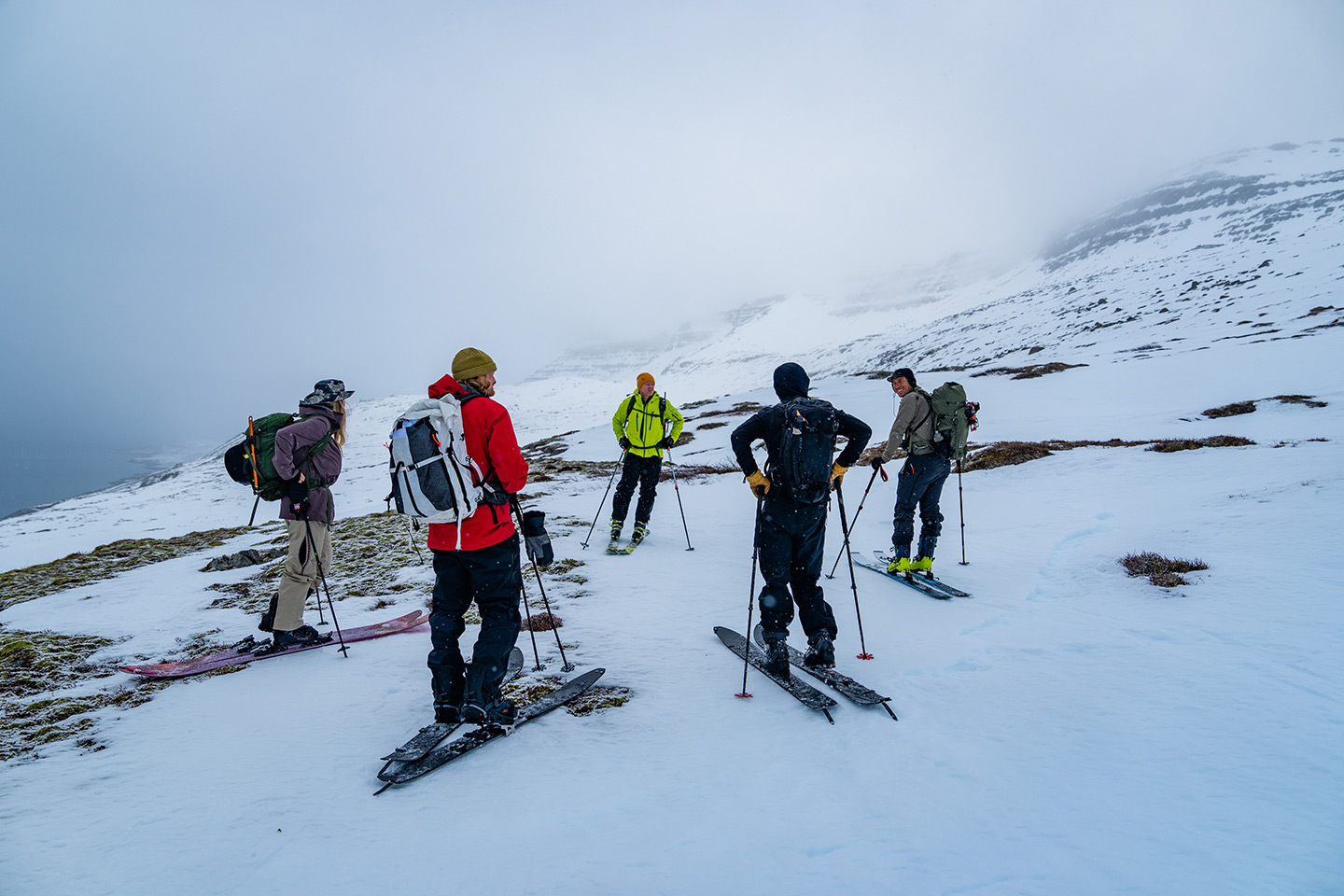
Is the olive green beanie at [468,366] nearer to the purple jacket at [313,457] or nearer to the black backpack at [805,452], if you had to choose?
the purple jacket at [313,457]

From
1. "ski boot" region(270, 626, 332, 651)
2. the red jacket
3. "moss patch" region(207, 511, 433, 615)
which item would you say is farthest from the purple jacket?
the red jacket

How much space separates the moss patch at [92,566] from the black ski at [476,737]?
11145mm

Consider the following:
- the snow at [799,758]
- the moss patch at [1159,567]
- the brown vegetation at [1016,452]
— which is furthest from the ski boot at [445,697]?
the brown vegetation at [1016,452]

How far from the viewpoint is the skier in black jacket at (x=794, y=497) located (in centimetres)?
541

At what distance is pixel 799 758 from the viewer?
4188mm

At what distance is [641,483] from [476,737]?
23.5 ft

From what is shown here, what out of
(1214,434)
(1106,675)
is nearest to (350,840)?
(1106,675)

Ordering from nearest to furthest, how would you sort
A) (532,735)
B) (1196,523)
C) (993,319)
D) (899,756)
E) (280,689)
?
(899,756), (532,735), (280,689), (1196,523), (993,319)

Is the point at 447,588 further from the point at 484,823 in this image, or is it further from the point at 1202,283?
the point at 1202,283

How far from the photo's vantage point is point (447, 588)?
188 inches

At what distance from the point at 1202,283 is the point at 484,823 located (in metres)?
116

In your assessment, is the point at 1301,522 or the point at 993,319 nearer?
the point at 1301,522

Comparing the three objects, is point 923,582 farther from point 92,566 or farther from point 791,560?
point 92,566

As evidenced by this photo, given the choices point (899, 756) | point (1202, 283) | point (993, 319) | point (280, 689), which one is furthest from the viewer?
point (993, 319)
